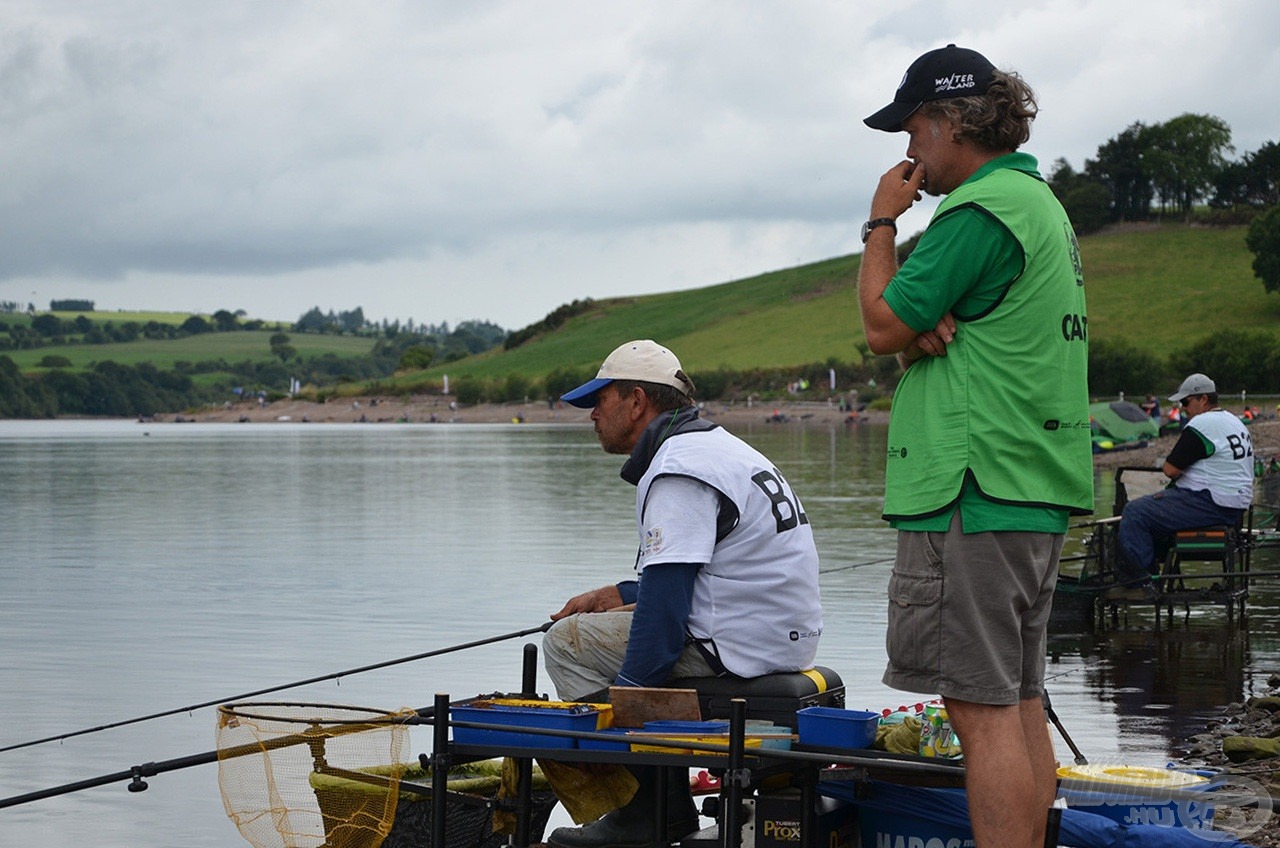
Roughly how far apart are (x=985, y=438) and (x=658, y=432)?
4.99ft

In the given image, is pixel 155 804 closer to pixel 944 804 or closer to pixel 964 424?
pixel 944 804

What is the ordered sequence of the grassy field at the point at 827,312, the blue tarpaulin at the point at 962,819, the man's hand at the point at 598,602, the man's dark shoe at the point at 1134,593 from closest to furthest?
the blue tarpaulin at the point at 962,819 → the man's hand at the point at 598,602 → the man's dark shoe at the point at 1134,593 → the grassy field at the point at 827,312

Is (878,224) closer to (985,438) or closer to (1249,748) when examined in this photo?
(985,438)

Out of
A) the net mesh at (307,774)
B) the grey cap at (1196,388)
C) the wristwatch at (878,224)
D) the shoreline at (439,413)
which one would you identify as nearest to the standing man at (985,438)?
the wristwatch at (878,224)

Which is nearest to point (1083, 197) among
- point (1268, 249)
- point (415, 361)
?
point (1268, 249)

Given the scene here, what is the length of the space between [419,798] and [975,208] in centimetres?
252

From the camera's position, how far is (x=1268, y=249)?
94.1m

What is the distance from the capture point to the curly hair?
398 cm

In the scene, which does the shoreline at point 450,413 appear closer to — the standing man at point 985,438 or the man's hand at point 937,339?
the standing man at point 985,438

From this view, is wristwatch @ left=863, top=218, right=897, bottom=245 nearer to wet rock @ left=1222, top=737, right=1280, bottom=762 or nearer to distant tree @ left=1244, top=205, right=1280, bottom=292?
wet rock @ left=1222, top=737, right=1280, bottom=762

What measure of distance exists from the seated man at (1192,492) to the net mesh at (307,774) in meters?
7.60

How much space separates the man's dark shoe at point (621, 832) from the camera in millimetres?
4680

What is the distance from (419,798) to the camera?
16.7 ft

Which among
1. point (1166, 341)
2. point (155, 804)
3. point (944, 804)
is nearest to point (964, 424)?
point (944, 804)
